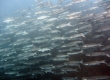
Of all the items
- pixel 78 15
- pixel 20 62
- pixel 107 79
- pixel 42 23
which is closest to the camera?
pixel 107 79

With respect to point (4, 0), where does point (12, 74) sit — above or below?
below

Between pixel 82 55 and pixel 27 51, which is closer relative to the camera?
pixel 82 55

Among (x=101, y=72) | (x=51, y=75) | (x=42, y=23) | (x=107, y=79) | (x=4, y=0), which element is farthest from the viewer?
(x=4, y=0)

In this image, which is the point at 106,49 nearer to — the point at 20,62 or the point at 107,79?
the point at 107,79

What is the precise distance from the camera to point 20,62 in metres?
10.5

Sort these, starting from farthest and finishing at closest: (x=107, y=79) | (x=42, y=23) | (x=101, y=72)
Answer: (x=42, y=23) → (x=101, y=72) → (x=107, y=79)

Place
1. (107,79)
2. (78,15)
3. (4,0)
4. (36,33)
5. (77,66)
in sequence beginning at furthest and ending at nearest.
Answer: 1. (4,0)
2. (36,33)
3. (78,15)
4. (77,66)
5. (107,79)

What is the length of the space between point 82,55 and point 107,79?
2380 millimetres

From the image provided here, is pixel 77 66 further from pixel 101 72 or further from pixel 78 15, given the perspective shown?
pixel 78 15

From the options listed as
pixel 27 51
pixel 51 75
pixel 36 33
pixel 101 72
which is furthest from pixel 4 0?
pixel 101 72

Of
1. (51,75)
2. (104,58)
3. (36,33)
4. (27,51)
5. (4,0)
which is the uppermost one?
(4,0)

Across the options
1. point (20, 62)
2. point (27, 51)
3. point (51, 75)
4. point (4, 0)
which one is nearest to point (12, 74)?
point (20, 62)

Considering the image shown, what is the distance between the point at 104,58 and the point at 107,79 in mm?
1663

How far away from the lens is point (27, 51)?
35.2 ft
